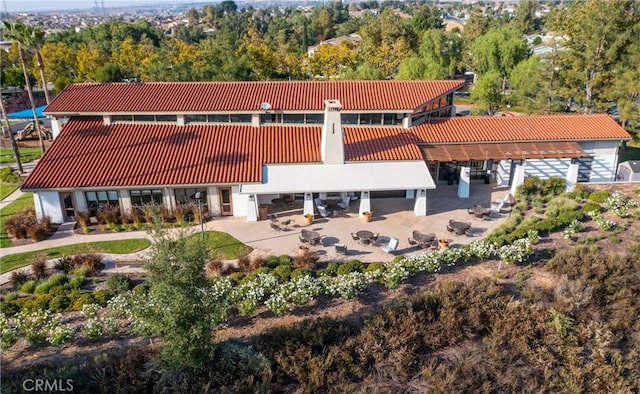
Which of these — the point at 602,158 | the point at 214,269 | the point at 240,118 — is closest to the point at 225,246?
the point at 214,269

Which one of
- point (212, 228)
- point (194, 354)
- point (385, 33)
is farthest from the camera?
point (385, 33)

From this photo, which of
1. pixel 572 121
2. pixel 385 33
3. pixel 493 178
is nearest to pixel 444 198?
pixel 493 178

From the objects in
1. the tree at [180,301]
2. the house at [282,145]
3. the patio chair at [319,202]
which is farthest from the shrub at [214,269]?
the patio chair at [319,202]

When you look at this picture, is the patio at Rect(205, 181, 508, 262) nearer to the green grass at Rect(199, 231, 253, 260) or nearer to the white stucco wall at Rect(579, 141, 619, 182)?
the green grass at Rect(199, 231, 253, 260)

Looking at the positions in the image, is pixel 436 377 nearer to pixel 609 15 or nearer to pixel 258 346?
pixel 258 346

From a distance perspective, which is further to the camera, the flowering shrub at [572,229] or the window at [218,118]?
the window at [218,118]

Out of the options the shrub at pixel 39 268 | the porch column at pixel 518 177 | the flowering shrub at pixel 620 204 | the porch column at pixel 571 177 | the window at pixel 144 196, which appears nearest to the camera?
the shrub at pixel 39 268

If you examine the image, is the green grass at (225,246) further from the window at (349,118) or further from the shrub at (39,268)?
the window at (349,118)

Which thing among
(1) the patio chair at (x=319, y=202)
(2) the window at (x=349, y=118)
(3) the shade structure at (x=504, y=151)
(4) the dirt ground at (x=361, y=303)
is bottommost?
(4) the dirt ground at (x=361, y=303)

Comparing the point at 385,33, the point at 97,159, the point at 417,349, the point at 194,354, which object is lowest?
the point at 417,349
